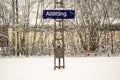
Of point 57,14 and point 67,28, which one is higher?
point 57,14

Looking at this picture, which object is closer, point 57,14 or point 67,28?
point 57,14

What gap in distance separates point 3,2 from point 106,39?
10.1 meters

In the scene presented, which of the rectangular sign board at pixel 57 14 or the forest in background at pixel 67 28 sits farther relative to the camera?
the forest in background at pixel 67 28

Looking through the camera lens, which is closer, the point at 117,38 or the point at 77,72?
the point at 77,72

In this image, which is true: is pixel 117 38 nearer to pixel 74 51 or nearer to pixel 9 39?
pixel 74 51

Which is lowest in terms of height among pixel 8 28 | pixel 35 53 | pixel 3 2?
pixel 35 53

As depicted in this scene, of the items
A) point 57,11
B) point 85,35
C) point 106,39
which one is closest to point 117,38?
point 106,39

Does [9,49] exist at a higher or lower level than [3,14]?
lower

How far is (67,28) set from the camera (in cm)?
3002

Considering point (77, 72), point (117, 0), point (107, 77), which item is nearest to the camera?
point (107, 77)

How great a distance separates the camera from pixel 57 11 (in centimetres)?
1520

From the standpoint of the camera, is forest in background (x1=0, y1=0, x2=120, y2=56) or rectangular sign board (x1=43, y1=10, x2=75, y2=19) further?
forest in background (x1=0, y1=0, x2=120, y2=56)

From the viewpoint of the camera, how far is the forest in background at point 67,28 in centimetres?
2914

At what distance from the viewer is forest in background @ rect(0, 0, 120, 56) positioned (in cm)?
2914
